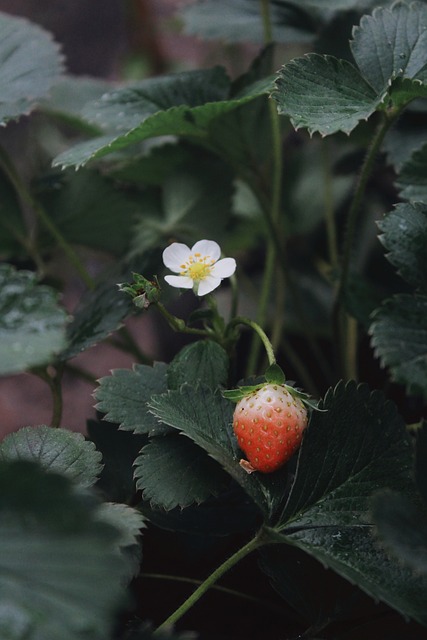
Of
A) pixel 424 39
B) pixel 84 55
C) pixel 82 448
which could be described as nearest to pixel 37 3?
pixel 84 55

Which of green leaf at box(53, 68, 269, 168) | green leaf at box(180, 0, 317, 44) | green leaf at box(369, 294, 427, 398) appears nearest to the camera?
green leaf at box(369, 294, 427, 398)

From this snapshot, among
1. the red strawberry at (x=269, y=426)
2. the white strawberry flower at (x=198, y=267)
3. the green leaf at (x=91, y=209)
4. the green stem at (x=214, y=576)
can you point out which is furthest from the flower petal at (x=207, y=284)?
the green leaf at (x=91, y=209)

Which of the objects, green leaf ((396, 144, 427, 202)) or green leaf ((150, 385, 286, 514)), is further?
green leaf ((396, 144, 427, 202))

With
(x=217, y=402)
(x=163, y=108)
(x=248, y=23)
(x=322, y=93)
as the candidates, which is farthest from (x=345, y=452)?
(x=248, y=23)

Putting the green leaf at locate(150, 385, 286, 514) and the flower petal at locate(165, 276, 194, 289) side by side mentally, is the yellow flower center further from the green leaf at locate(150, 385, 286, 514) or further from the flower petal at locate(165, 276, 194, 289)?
the green leaf at locate(150, 385, 286, 514)

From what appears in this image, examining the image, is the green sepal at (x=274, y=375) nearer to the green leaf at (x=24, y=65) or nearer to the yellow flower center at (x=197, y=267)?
the yellow flower center at (x=197, y=267)

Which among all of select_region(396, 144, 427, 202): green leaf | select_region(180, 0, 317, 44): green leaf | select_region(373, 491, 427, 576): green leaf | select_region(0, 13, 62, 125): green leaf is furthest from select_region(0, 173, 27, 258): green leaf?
select_region(373, 491, 427, 576): green leaf
